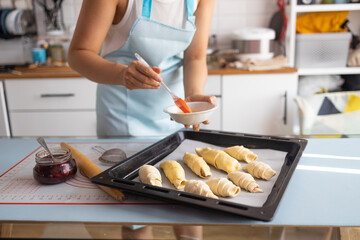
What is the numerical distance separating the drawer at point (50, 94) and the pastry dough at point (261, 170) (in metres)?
1.89

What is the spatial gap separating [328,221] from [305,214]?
5cm

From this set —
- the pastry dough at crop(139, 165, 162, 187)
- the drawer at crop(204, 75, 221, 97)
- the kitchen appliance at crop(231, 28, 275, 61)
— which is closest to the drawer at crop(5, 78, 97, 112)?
the drawer at crop(204, 75, 221, 97)

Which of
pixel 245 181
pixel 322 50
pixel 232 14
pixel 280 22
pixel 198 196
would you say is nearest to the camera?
Answer: pixel 198 196

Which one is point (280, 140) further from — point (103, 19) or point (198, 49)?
point (103, 19)

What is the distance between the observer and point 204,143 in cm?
119

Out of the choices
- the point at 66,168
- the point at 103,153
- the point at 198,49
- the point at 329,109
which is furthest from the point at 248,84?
the point at 66,168

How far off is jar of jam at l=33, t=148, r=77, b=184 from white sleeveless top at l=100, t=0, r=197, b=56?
23.8 inches

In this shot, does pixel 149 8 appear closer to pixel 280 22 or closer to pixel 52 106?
pixel 52 106

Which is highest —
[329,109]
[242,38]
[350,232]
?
[242,38]

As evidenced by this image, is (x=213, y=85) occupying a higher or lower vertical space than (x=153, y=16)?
Result: lower

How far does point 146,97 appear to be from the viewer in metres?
1.51

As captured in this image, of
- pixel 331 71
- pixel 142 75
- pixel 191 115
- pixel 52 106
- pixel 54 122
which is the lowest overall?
pixel 54 122

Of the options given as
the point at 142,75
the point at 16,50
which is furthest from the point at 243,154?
the point at 16,50

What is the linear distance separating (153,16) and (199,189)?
78cm
